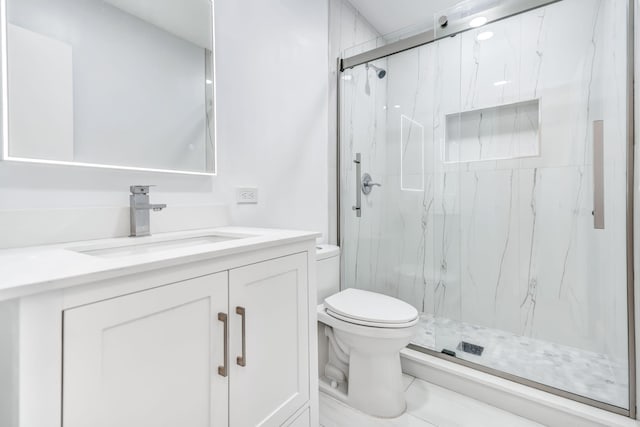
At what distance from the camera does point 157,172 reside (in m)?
1.18

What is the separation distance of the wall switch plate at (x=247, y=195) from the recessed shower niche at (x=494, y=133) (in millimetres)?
1337

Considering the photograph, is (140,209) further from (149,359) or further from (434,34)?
(434,34)

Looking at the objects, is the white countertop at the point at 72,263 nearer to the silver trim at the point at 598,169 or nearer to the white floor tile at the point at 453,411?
the white floor tile at the point at 453,411

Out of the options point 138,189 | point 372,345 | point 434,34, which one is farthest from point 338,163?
point 138,189

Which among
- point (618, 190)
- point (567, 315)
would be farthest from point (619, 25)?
point (567, 315)

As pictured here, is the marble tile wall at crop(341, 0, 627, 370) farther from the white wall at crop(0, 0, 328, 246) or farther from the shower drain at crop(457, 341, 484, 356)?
the white wall at crop(0, 0, 328, 246)

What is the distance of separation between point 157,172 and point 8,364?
81 centimetres

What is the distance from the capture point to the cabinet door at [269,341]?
836mm

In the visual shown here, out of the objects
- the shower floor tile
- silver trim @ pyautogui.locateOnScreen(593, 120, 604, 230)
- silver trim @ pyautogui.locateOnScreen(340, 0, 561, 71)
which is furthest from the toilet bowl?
silver trim @ pyautogui.locateOnScreen(340, 0, 561, 71)

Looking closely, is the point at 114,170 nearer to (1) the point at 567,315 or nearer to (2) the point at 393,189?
(2) the point at 393,189

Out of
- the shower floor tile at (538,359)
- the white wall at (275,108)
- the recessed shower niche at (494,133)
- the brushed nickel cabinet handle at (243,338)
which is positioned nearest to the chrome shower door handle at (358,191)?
the white wall at (275,108)

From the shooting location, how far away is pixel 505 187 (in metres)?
1.98

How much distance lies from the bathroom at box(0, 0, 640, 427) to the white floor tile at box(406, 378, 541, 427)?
13 millimetres

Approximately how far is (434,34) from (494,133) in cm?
75
